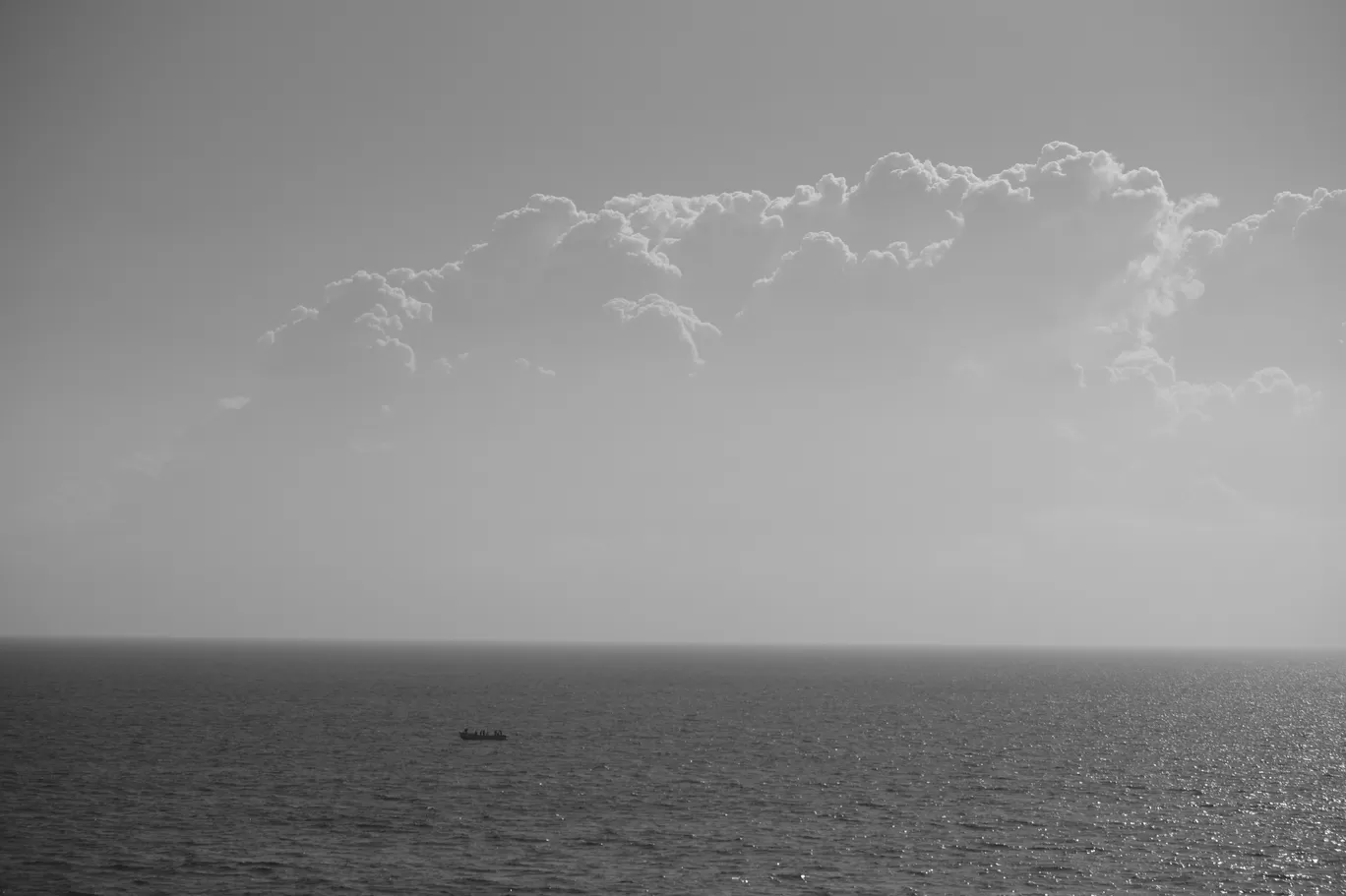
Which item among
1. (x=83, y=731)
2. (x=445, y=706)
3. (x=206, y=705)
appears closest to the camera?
(x=83, y=731)

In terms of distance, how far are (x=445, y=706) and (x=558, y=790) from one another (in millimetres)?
79374

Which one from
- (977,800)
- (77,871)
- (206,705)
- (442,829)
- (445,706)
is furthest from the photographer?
(445,706)

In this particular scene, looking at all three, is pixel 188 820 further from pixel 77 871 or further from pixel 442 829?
pixel 442 829

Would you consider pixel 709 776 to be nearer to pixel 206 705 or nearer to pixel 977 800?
pixel 977 800

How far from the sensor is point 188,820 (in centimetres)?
6412

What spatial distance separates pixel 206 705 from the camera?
140m

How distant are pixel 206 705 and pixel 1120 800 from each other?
120914mm

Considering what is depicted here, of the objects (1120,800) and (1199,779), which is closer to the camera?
(1120,800)

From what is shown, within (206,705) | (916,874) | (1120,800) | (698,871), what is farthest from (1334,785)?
(206,705)

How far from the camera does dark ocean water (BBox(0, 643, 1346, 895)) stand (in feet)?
177

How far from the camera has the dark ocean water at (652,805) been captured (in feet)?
177

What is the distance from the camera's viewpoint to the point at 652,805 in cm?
7244

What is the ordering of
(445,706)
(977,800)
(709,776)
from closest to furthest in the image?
(977,800) → (709,776) → (445,706)

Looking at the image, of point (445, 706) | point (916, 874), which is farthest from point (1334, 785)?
point (445, 706)
